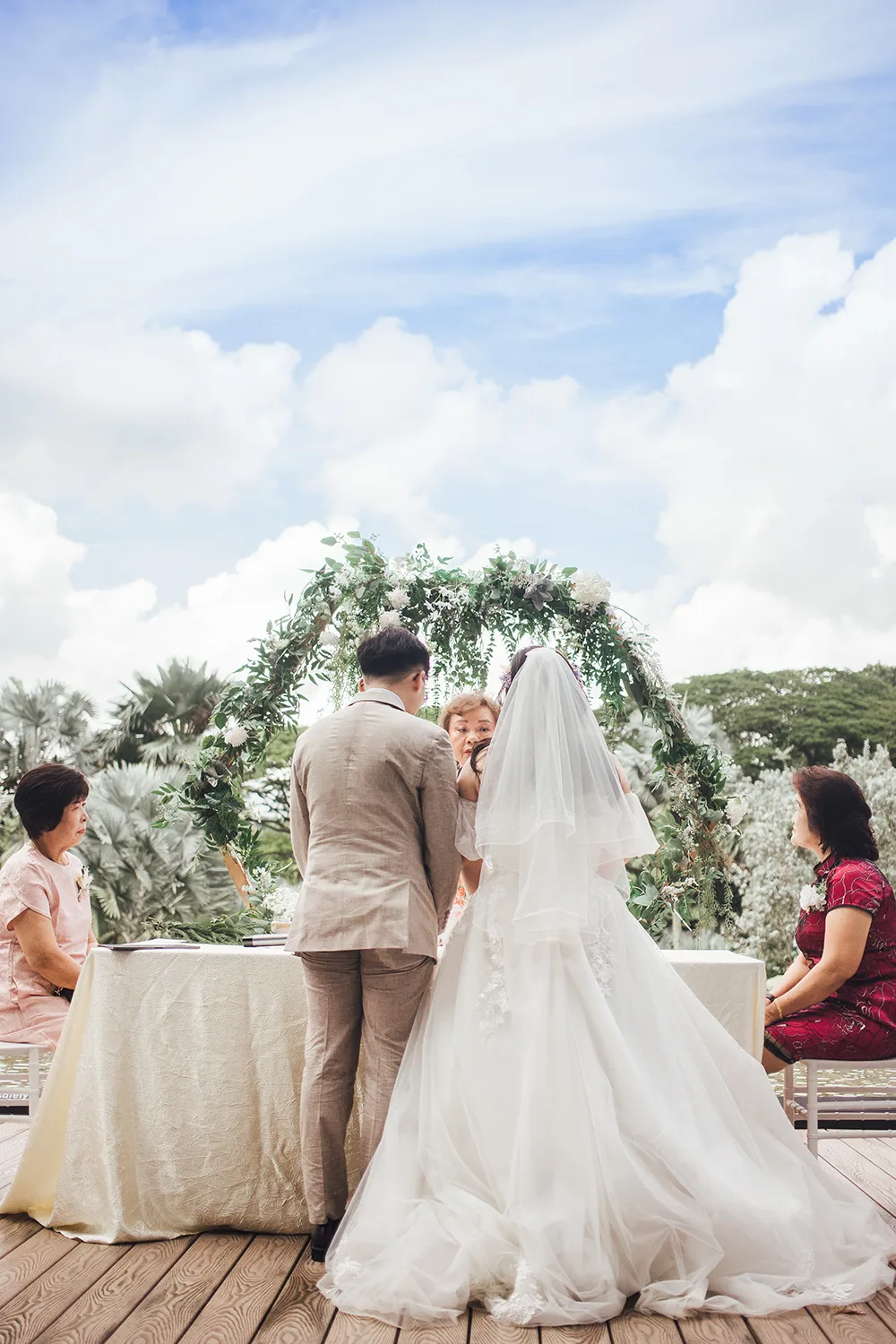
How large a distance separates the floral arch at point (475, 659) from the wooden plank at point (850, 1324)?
1701 mm

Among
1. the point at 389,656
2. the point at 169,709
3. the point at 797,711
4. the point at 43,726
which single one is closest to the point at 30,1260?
the point at 389,656

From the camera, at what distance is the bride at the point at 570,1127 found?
8.46 ft

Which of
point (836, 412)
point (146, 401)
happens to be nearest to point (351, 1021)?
point (146, 401)

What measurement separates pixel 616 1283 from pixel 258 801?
16.5 meters

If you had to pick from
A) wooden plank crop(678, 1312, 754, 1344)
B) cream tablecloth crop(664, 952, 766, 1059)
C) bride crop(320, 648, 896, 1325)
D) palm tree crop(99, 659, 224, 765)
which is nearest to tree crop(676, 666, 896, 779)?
palm tree crop(99, 659, 224, 765)

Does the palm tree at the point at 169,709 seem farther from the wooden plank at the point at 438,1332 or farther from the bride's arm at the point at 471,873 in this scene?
the wooden plank at the point at 438,1332

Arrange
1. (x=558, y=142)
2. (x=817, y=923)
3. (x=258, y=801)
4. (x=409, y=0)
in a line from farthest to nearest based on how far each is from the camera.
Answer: (x=258, y=801)
(x=558, y=142)
(x=409, y=0)
(x=817, y=923)

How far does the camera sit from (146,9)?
798cm

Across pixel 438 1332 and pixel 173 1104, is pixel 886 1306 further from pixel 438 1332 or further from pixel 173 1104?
pixel 173 1104

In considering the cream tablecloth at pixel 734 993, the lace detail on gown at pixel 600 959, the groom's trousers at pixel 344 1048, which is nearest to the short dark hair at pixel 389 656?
the groom's trousers at pixel 344 1048

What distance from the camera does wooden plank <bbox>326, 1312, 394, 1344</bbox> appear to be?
244 centimetres

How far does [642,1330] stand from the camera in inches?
97.7

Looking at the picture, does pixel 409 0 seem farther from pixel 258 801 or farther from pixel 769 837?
pixel 258 801

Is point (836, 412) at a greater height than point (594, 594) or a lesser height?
greater
